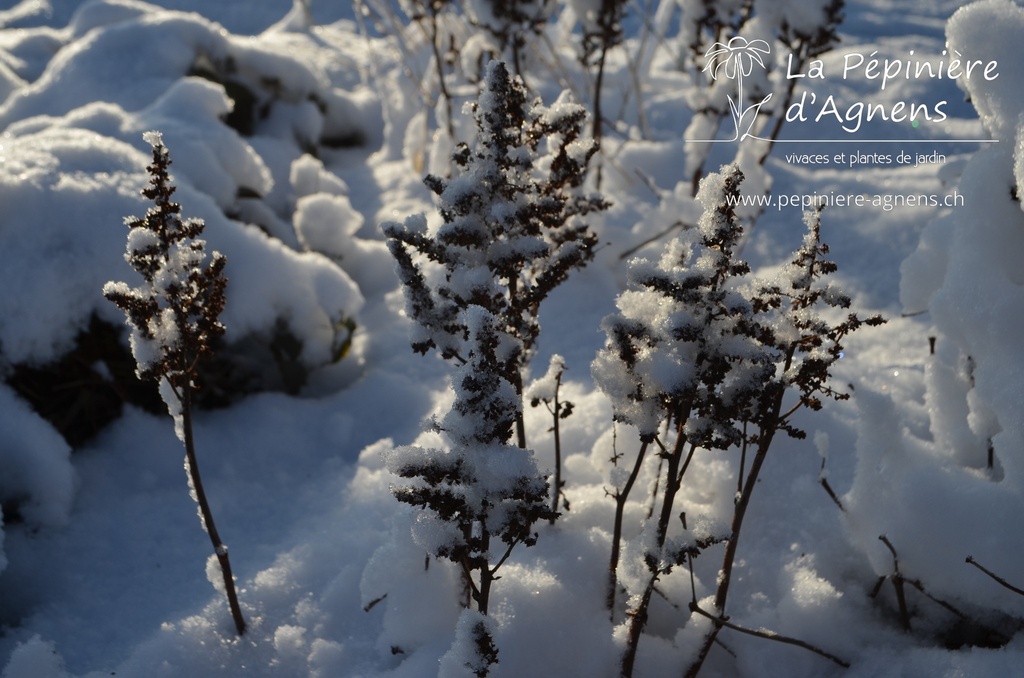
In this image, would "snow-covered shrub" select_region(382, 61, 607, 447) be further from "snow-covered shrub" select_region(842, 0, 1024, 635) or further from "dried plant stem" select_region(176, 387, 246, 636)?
"snow-covered shrub" select_region(842, 0, 1024, 635)

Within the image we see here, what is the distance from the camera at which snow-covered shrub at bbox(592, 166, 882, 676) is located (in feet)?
3.89

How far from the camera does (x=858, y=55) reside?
237 inches

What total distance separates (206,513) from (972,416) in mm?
1736

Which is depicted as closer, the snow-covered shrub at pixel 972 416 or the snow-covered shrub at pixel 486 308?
the snow-covered shrub at pixel 486 308

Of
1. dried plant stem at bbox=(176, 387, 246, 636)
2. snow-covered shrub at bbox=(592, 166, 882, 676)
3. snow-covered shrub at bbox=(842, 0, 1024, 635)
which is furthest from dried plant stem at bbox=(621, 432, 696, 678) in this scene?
dried plant stem at bbox=(176, 387, 246, 636)

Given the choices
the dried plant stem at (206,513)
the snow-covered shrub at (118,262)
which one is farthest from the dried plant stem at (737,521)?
the snow-covered shrub at (118,262)

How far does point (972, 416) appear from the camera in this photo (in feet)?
5.81

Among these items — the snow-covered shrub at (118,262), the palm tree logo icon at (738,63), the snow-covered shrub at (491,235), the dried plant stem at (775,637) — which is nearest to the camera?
the snow-covered shrub at (491,235)

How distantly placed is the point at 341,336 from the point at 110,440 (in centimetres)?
88

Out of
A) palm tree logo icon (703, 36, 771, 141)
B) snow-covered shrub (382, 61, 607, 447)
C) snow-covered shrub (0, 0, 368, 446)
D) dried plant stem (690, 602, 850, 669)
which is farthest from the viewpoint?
palm tree logo icon (703, 36, 771, 141)

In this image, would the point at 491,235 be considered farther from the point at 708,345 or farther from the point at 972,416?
the point at 972,416

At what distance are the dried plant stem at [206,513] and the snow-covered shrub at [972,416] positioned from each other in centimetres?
139

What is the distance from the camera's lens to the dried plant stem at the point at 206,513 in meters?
1.46

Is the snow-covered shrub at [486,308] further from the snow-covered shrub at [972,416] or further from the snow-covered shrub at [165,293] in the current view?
the snow-covered shrub at [972,416]
